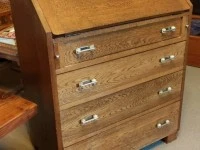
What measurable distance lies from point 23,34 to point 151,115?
2.77 ft

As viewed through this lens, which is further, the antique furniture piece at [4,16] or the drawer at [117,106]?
the antique furniture piece at [4,16]

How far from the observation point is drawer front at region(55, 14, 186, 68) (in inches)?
48.2

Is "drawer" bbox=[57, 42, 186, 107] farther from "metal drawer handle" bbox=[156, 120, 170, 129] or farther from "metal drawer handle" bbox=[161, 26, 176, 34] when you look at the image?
"metal drawer handle" bbox=[156, 120, 170, 129]

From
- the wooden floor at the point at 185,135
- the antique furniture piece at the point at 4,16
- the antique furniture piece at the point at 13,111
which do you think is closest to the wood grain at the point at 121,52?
the antique furniture piece at the point at 13,111

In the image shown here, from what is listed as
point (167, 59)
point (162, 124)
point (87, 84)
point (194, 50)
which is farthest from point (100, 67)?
point (194, 50)

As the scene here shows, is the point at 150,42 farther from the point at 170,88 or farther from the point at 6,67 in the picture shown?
the point at 6,67

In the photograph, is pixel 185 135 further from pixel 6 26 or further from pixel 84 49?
pixel 6 26

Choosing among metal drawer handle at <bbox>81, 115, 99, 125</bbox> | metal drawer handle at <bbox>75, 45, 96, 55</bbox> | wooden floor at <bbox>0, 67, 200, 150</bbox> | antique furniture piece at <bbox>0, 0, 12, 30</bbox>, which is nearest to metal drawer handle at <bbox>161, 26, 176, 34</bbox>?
metal drawer handle at <bbox>75, 45, 96, 55</bbox>

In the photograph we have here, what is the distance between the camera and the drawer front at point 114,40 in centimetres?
122

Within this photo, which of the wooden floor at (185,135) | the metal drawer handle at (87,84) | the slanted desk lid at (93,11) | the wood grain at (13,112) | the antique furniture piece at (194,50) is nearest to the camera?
the wood grain at (13,112)

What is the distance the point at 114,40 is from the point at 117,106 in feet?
Answer: 1.16

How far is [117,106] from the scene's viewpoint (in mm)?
1488

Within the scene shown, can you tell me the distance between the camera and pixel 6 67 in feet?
9.76

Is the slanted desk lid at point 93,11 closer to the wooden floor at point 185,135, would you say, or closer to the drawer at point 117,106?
the drawer at point 117,106
